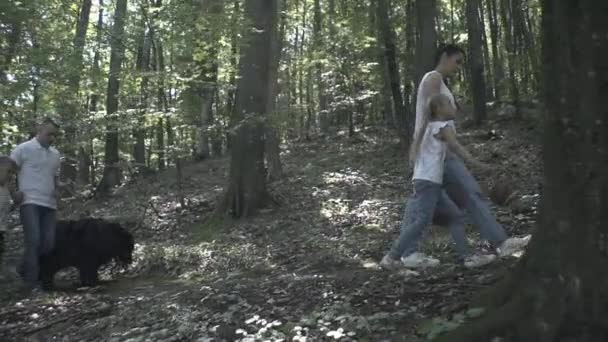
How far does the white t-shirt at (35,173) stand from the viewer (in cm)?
749

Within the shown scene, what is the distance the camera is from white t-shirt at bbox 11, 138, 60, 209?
7.49m

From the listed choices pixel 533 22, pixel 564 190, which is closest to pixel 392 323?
pixel 564 190

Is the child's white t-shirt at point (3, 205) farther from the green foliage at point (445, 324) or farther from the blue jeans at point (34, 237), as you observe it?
the green foliage at point (445, 324)

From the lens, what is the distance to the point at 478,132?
1731cm

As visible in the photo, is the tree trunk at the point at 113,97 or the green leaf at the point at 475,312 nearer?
the green leaf at the point at 475,312

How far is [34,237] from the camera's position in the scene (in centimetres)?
745

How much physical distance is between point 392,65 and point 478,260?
11.7 metres

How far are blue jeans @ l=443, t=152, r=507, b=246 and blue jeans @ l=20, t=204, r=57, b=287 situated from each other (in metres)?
5.08

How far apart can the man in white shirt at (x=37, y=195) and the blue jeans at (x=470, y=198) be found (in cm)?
504

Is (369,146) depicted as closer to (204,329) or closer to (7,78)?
(7,78)

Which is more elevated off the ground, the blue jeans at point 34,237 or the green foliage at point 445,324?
the blue jeans at point 34,237

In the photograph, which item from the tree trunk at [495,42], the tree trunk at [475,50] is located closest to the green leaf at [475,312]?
the tree trunk at [475,50]

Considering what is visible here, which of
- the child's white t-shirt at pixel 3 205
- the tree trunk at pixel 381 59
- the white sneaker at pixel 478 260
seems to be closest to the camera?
the white sneaker at pixel 478 260

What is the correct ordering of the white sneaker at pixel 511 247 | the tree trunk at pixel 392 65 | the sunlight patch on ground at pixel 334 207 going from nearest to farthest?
the white sneaker at pixel 511 247, the sunlight patch on ground at pixel 334 207, the tree trunk at pixel 392 65
